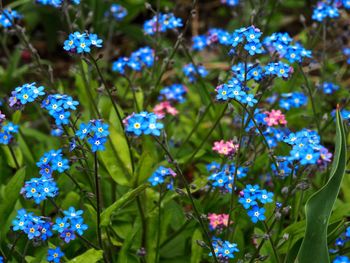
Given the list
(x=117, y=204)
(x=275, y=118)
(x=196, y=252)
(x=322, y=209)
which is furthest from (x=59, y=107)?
(x=275, y=118)

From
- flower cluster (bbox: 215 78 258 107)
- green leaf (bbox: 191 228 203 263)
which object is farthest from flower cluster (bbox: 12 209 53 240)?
flower cluster (bbox: 215 78 258 107)

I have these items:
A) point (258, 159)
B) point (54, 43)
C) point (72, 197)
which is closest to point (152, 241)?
point (72, 197)

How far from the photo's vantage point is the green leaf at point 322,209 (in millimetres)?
2840

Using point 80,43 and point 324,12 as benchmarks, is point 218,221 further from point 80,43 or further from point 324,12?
point 324,12

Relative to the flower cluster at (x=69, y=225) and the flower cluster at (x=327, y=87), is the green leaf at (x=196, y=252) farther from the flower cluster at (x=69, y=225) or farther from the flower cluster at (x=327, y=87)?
the flower cluster at (x=327, y=87)

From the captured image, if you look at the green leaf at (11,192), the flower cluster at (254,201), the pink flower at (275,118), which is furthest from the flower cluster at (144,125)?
the pink flower at (275,118)

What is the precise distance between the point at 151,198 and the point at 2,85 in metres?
2.82

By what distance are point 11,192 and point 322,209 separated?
6.66ft

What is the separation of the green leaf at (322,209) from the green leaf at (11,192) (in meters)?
1.87

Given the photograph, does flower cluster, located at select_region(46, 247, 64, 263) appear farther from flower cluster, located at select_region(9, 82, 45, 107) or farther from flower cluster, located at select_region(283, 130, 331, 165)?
flower cluster, located at select_region(283, 130, 331, 165)

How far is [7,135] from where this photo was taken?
391 centimetres

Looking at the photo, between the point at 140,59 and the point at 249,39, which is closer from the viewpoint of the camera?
the point at 249,39

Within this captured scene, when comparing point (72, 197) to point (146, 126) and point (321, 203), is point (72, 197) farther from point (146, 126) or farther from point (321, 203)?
point (321, 203)

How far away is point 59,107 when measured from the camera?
10.4 ft
